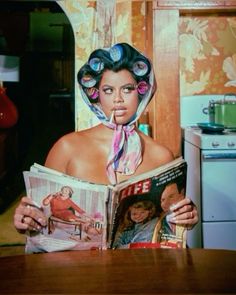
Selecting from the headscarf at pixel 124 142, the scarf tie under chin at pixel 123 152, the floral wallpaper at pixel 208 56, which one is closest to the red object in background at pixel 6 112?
the headscarf at pixel 124 142

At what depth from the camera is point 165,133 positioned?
1993mm

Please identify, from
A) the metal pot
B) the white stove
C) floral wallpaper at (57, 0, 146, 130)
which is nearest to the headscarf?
floral wallpaper at (57, 0, 146, 130)

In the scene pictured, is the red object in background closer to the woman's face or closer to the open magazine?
the woman's face

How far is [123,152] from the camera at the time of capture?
1530mm

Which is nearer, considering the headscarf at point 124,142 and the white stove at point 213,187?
the headscarf at point 124,142

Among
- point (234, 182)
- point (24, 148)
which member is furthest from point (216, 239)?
point (24, 148)

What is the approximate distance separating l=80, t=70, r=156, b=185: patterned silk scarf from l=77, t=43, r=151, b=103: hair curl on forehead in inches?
1.1

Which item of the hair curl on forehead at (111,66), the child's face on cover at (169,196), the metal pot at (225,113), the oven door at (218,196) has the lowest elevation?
the oven door at (218,196)

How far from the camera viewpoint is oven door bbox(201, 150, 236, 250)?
260 centimetres

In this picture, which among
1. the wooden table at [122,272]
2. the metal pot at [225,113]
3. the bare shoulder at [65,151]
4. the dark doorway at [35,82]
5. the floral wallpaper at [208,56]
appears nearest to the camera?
the wooden table at [122,272]

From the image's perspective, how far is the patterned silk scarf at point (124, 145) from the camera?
1513 millimetres

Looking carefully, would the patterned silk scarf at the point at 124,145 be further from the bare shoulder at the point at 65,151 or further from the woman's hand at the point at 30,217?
the woman's hand at the point at 30,217

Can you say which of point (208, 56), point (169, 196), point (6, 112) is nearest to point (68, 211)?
point (169, 196)

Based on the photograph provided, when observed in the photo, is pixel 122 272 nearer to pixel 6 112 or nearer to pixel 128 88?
pixel 128 88
